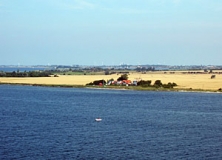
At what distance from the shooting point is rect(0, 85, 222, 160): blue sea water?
1288 inches

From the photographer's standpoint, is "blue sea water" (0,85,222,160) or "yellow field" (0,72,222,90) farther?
"yellow field" (0,72,222,90)

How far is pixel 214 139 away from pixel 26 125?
57.3 feet

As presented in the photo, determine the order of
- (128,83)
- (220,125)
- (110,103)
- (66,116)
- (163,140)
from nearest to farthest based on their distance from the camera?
(163,140) < (220,125) < (66,116) < (110,103) < (128,83)

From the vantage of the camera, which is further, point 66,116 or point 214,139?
point 66,116

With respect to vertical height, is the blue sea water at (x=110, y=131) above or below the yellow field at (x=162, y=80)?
below

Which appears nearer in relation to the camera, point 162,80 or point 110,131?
point 110,131

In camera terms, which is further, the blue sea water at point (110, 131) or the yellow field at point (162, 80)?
the yellow field at point (162, 80)

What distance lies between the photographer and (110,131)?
4209 centimetres

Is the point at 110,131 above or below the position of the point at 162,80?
below

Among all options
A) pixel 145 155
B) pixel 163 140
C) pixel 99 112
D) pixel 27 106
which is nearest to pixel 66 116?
pixel 99 112

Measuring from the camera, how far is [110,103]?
69875 mm

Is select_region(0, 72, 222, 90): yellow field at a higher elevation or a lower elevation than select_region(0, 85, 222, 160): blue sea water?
higher

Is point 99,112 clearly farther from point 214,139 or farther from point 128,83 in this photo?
point 128,83

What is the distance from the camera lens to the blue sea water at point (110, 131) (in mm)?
32719
